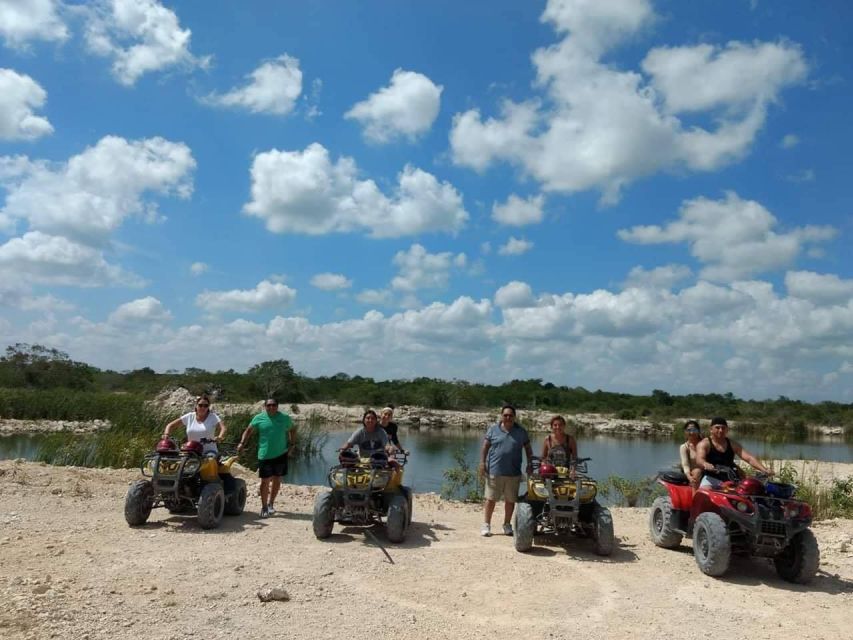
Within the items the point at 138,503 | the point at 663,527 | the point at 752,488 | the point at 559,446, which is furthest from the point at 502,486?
the point at 138,503

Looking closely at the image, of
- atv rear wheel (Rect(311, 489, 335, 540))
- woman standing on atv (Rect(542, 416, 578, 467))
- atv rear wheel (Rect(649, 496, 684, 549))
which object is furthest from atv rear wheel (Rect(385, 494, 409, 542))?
atv rear wheel (Rect(649, 496, 684, 549))

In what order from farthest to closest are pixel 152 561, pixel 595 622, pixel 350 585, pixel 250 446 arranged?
1. pixel 250 446
2. pixel 152 561
3. pixel 350 585
4. pixel 595 622

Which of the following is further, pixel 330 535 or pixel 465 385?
pixel 465 385

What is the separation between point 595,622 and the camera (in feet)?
17.2

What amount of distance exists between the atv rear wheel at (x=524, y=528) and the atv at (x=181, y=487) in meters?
3.67

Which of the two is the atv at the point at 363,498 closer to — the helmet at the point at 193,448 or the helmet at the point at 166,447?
the helmet at the point at 193,448

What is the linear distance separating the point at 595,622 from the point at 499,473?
3.02 m

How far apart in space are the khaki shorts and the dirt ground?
54 cm

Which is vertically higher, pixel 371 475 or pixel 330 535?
pixel 371 475

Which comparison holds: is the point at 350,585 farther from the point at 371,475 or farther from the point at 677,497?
the point at 677,497

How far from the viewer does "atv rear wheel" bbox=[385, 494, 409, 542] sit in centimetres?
756

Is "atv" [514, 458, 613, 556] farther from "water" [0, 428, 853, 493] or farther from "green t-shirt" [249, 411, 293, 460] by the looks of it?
"water" [0, 428, 853, 493]

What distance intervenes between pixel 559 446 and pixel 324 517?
2.93m

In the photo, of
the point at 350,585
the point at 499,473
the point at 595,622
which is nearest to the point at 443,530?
the point at 499,473
